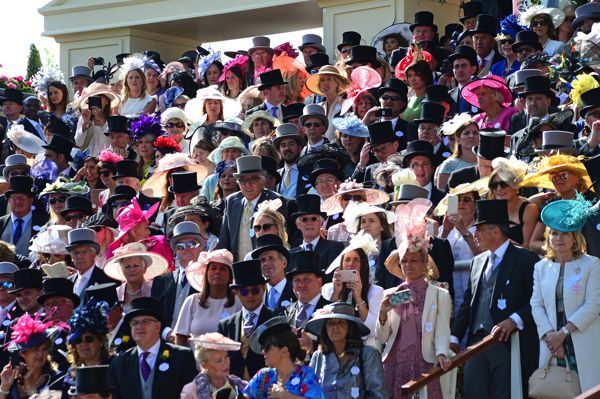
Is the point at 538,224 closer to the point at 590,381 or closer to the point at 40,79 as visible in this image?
the point at 590,381

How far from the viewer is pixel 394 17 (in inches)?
802

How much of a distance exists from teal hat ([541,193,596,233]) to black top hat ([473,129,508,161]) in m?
2.17

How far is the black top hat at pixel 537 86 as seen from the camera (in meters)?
14.0

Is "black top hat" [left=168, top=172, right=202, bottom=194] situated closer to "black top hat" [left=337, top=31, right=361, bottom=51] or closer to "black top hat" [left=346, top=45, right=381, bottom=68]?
"black top hat" [left=346, top=45, right=381, bottom=68]

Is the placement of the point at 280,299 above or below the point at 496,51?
below

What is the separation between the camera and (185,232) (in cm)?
1323

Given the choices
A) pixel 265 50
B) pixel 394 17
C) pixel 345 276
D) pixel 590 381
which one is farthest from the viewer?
pixel 394 17

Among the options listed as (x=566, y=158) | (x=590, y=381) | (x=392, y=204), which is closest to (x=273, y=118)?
(x=392, y=204)

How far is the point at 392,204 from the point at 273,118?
415 centimetres

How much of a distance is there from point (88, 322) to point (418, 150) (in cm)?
367

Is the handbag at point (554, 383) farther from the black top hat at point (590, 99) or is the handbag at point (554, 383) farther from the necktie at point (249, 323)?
the black top hat at point (590, 99)

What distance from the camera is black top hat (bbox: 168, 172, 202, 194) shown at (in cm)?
1485

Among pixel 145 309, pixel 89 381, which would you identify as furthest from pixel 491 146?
pixel 89 381

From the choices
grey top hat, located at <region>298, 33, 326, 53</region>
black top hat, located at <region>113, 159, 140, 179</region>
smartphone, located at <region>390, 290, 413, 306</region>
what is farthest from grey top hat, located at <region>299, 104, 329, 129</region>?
smartphone, located at <region>390, 290, 413, 306</region>
